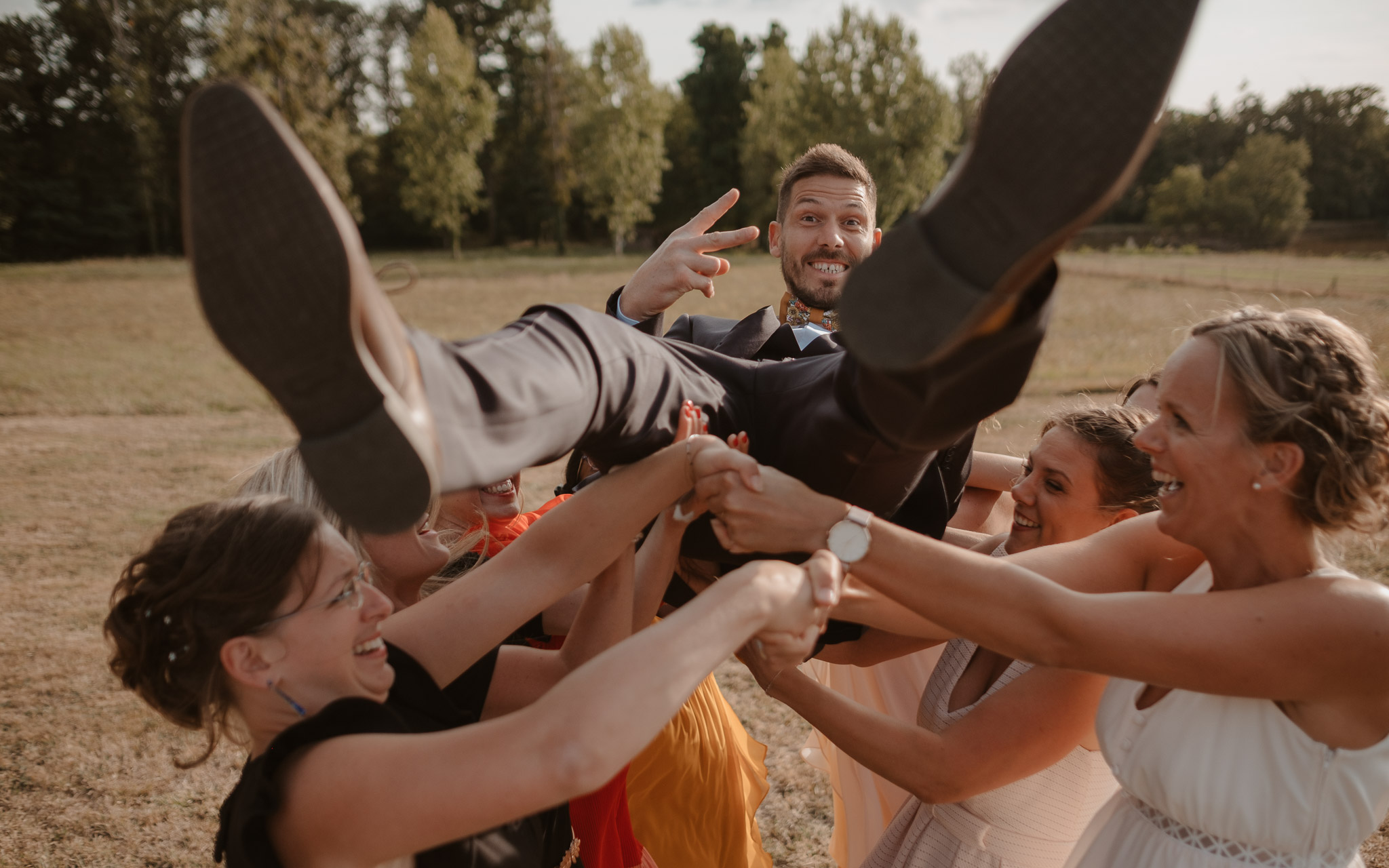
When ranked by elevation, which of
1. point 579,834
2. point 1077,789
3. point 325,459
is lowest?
point 579,834

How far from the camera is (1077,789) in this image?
2730 millimetres

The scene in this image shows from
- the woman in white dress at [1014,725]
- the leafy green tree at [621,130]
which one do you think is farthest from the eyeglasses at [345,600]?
the leafy green tree at [621,130]

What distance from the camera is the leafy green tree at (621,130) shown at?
44938 millimetres

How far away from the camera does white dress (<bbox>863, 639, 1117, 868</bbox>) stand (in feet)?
8.86

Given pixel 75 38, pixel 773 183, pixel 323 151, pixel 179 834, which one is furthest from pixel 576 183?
pixel 179 834

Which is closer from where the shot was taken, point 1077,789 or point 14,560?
point 1077,789

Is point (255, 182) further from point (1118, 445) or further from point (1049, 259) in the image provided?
point (1118, 445)

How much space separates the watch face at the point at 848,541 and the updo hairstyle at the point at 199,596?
4.03ft

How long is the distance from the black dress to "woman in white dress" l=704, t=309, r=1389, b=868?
2.88 ft

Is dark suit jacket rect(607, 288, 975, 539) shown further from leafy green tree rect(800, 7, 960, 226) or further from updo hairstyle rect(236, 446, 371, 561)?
→ leafy green tree rect(800, 7, 960, 226)

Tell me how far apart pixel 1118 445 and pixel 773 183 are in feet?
151

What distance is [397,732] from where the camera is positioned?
195 centimetres

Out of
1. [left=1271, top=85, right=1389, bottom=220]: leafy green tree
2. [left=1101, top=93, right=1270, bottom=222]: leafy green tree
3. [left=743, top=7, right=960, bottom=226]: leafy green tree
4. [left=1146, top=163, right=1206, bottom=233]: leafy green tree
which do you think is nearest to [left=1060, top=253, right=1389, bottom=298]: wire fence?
[left=743, top=7, right=960, bottom=226]: leafy green tree

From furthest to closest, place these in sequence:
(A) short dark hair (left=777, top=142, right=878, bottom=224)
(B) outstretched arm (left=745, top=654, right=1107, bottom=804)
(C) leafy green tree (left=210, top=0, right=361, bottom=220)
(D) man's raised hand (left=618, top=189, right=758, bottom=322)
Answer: (C) leafy green tree (left=210, top=0, right=361, bottom=220) → (A) short dark hair (left=777, top=142, right=878, bottom=224) → (D) man's raised hand (left=618, top=189, right=758, bottom=322) → (B) outstretched arm (left=745, top=654, right=1107, bottom=804)
